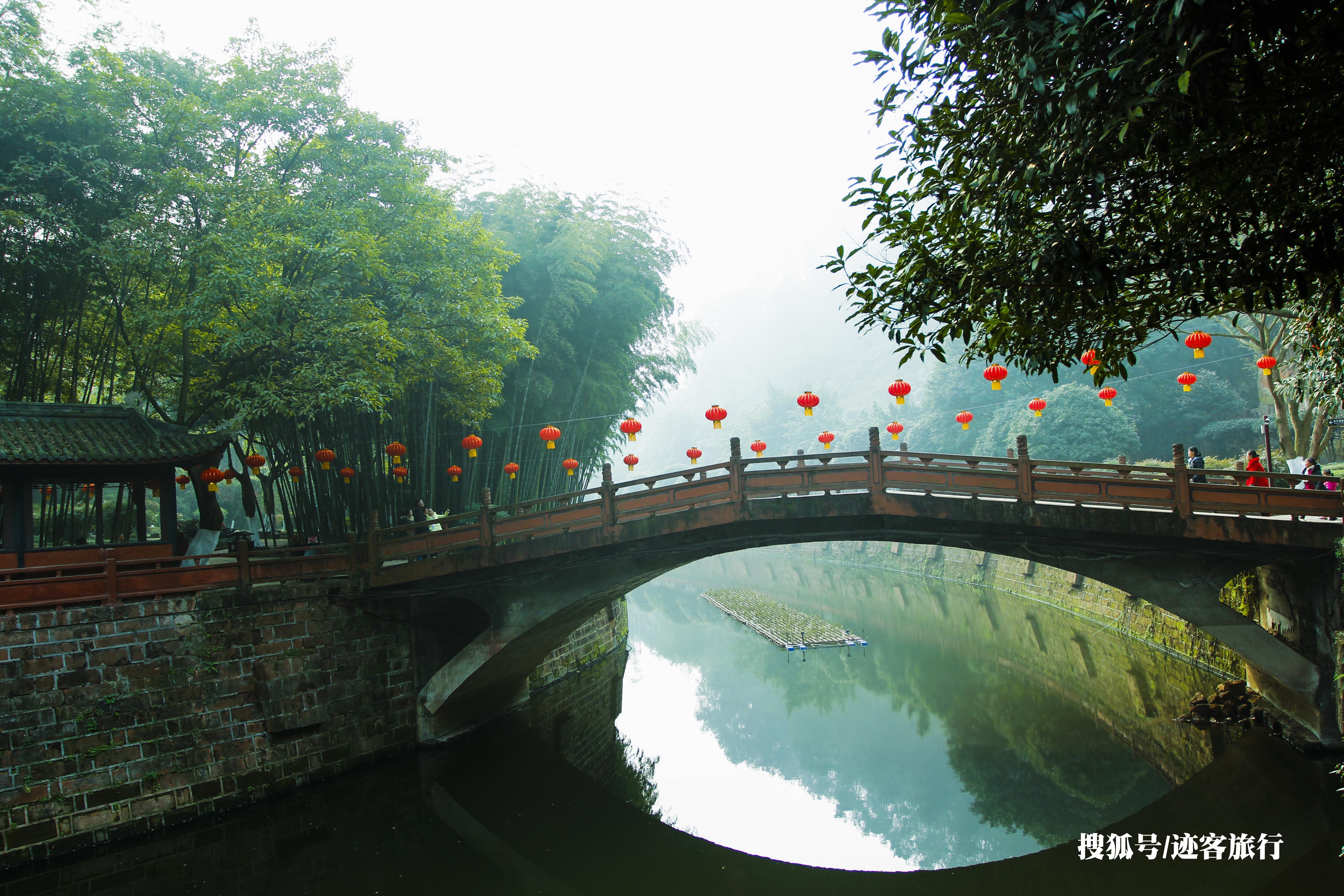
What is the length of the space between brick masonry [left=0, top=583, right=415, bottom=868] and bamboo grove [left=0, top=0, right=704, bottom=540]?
6.59 ft

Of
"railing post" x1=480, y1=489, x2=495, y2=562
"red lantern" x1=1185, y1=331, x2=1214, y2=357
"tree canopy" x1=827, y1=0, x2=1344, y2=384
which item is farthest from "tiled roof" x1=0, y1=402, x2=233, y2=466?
"red lantern" x1=1185, y1=331, x2=1214, y2=357

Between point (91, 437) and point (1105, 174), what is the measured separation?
1074cm

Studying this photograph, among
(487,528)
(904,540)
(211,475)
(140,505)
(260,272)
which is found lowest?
(904,540)

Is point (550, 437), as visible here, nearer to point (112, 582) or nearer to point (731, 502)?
point (731, 502)

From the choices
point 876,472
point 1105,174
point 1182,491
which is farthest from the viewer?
point 876,472

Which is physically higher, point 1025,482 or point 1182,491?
point 1025,482

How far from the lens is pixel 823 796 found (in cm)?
946

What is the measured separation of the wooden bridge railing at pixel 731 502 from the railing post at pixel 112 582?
0.01 meters

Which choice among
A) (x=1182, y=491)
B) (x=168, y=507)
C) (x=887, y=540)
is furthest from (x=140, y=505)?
(x=1182, y=491)

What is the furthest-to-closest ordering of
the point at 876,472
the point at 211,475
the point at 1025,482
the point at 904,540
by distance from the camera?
the point at 211,475, the point at 904,540, the point at 876,472, the point at 1025,482

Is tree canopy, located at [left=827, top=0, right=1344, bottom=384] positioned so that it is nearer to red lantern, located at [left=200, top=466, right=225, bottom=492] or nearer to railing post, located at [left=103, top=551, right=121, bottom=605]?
railing post, located at [left=103, top=551, right=121, bottom=605]

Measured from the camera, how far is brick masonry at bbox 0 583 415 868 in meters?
7.41

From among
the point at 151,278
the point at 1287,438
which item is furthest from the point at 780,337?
the point at 151,278

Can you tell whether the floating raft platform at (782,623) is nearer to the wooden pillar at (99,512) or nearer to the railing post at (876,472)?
the railing post at (876,472)
